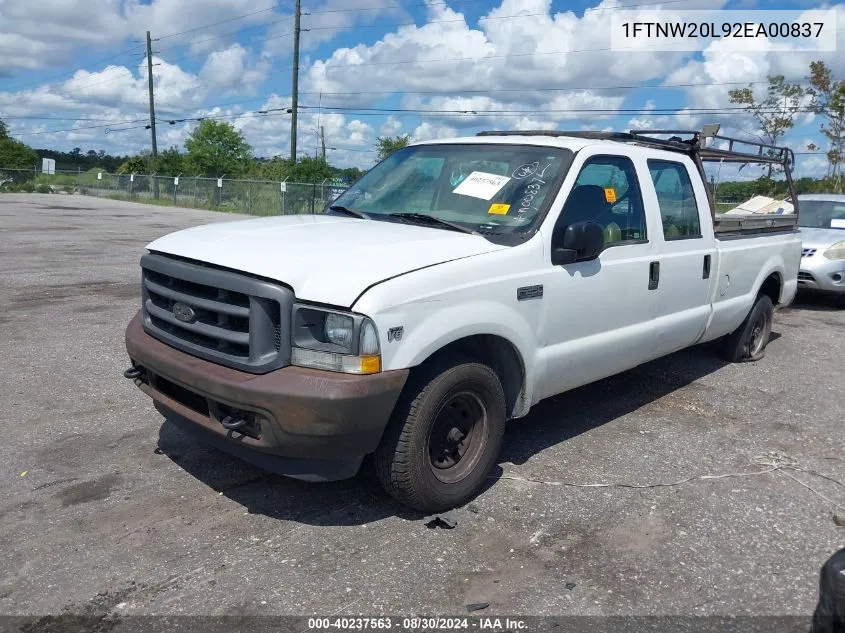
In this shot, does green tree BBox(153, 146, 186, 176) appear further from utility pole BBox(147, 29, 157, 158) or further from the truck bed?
the truck bed

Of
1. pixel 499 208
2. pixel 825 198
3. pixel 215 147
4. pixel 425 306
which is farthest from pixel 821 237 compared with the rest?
pixel 215 147

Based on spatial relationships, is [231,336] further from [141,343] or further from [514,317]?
[514,317]

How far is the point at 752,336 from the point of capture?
7.08 metres

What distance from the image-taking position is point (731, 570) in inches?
133

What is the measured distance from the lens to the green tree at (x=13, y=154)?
7300 centimetres

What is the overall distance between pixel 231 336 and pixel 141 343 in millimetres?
801

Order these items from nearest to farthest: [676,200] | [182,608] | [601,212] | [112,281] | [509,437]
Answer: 1. [182,608]
2. [601,212]
3. [509,437]
4. [676,200]
5. [112,281]

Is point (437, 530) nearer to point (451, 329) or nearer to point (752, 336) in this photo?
point (451, 329)

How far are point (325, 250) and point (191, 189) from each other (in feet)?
132

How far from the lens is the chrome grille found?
130 inches

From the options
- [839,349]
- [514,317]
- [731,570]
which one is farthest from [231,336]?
[839,349]

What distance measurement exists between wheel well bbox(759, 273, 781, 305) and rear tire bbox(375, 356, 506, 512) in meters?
4.25

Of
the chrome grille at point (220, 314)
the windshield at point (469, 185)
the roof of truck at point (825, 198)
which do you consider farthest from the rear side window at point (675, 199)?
the roof of truck at point (825, 198)

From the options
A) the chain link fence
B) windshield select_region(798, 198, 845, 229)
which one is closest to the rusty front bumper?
windshield select_region(798, 198, 845, 229)
